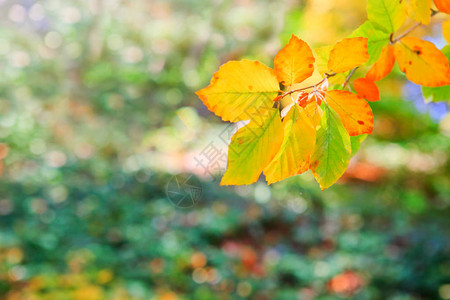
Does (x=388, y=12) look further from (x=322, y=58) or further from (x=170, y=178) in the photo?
(x=170, y=178)

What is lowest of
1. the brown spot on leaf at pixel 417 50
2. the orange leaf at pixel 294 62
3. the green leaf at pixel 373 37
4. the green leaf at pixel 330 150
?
the green leaf at pixel 330 150

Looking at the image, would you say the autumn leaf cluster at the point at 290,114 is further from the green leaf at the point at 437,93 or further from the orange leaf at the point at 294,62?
the green leaf at the point at 437,93

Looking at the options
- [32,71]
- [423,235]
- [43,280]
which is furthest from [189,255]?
[32,71]

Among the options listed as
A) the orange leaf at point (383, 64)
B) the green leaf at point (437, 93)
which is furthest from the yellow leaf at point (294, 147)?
the green leaf at point (437, 93)

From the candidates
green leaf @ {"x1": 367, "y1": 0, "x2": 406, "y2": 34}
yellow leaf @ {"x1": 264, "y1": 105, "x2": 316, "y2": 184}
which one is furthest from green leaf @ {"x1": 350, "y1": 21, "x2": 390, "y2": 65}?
yellow leaf @ {"x1": 264, "y1": 105, "x2": 316, "y2": 184}

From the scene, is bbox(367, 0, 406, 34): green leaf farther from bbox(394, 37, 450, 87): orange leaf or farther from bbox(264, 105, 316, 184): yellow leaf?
bbox(264, 105, 316, 184): yellow leaf

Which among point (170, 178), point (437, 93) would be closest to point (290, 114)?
point (437, 93)

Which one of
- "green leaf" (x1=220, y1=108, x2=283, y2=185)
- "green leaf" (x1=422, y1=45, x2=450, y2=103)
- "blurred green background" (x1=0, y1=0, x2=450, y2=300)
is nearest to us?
"green leaf" (x1=220, y1=108, x2=283, y2=185)

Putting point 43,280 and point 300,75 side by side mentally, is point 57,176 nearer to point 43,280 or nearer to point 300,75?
point 43,280
